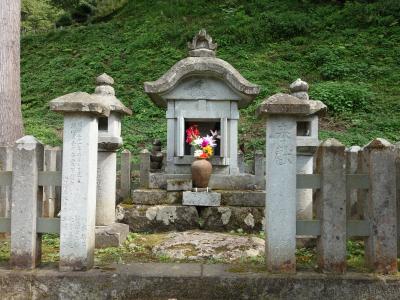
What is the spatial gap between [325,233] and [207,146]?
135 inches

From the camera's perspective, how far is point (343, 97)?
15.3 m

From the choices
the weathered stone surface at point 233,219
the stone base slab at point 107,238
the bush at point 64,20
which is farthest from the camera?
the bush at point 64,20

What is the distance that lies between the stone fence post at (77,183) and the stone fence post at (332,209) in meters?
2.09

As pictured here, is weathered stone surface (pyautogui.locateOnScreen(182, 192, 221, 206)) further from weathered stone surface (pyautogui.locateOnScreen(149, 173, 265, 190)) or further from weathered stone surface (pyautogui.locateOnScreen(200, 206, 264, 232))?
weathered stone surface (pyautogui.locateOnScreen(149, 173, 265, 190))

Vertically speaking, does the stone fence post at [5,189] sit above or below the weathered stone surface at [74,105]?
below

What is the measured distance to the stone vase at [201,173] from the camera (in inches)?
265

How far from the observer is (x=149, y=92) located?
7.17 m

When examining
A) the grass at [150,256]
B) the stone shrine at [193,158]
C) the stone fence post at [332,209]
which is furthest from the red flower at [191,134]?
the stone fence post at [332,209]

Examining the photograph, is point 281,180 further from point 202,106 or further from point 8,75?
point 8,75

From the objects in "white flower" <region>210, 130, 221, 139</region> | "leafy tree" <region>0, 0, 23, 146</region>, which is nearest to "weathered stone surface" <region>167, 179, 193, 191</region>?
"white flower" <region>210, 130, 221, 139</region>

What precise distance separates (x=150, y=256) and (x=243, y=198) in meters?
2.26

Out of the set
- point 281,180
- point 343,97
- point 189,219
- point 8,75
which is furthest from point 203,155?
point 343,97

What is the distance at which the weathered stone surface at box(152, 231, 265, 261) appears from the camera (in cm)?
487

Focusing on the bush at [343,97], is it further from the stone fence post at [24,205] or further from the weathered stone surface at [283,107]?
the stone fence post at [24,205]
